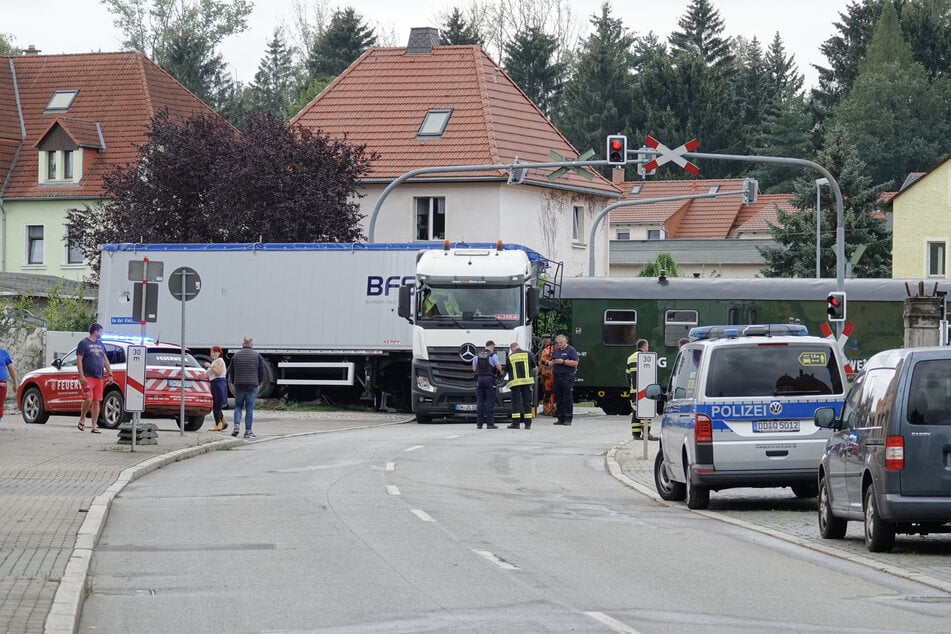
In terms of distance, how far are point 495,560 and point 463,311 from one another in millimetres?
21485

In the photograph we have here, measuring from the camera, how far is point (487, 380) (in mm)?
32562

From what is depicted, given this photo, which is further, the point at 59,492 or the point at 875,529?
the point at 59,492

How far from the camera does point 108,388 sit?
29.8m

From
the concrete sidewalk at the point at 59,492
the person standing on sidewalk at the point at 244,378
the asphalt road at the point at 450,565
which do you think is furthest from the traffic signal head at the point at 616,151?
the asphalt road at the point at 450,565

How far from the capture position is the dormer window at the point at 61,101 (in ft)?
220

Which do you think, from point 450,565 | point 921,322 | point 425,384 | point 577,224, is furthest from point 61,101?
point 450,565

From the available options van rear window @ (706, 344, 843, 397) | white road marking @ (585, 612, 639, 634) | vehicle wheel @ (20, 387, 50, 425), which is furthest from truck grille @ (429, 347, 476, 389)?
white road marking @ (585, 612, 639, 634)

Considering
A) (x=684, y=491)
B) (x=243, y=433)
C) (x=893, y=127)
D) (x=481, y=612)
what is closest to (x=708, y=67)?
(x=893, y=127)

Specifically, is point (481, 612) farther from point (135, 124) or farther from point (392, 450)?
point (135, 124)

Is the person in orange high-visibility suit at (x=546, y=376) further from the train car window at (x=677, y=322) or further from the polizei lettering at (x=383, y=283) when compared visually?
the polizei lettering at (x=383, y=283)

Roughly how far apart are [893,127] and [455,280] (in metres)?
72.0

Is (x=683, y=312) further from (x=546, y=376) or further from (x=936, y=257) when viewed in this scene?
(x=936, y=257)

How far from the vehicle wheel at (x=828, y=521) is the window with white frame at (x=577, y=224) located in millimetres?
44257

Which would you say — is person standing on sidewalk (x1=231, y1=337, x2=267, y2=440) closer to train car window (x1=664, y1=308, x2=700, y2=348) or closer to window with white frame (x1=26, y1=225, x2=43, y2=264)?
train car window (x1=664, y1=308, x2=700, y2=348)
